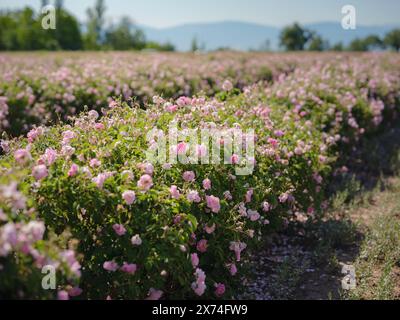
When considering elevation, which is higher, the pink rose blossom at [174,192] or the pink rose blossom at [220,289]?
the pink rose blossom at [174,192]

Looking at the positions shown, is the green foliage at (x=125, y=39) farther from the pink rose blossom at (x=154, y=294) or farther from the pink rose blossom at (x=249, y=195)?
the pink rose blossom at (x=154, y=294)

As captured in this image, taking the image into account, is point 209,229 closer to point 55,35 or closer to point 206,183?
point 206,183

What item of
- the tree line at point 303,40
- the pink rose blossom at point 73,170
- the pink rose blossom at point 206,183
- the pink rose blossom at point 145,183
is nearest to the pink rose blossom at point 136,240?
the pink rose blossom at point 145,183

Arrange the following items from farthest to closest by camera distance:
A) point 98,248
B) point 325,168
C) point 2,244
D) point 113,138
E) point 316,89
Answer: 1. point 316,89
2. point 325,168
3. point 113,138
4. point 98,248
5. point 2,244

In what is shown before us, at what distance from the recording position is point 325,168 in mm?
5594

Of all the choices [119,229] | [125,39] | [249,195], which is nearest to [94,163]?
[119,229]

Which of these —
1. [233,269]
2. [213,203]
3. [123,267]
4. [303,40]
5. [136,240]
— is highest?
[303,40]

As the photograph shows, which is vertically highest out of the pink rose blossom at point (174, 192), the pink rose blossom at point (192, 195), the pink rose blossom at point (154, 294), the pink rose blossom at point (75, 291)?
the pink rose blossom at point (174, 192)

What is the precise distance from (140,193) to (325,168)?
128 inches

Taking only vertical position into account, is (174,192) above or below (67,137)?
below

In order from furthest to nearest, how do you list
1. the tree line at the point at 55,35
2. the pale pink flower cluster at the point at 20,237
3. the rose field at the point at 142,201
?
1. the tree line at the point at 55,35
2. the rose field at the point at 142,201
3. the pale pink flower cluster at the point at 20,237

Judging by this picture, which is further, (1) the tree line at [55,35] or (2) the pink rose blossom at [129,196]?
(1) the tree line at [55,35]
